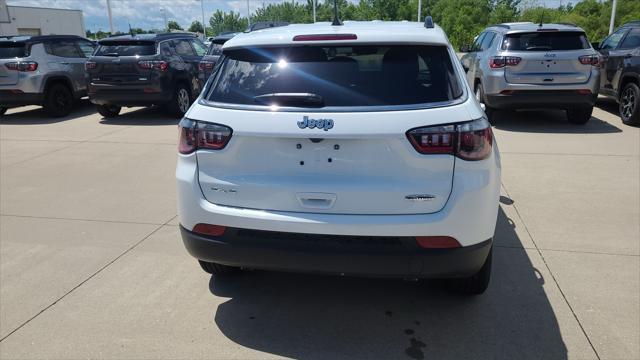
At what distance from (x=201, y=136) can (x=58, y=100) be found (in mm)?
10061

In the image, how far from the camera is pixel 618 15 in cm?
2853

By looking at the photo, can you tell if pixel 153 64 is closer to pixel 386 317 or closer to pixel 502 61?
pixel 502 61

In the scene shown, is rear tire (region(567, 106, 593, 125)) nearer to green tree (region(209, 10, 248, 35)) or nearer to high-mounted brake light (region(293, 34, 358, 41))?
high-mounted brake light (region(293, 34, 358, 41))

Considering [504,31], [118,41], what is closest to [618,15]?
[504,31]

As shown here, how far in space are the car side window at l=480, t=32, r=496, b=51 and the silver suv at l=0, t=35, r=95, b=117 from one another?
8896 millimetres

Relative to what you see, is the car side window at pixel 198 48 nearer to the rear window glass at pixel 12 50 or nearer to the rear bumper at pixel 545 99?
the rear window glass at pixel 12 50

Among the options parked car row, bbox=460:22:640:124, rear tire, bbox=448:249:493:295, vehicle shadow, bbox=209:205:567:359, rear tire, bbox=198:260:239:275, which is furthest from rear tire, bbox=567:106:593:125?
rear tire, bbox=198:260:239:275

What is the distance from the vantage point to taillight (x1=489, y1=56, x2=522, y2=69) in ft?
28.2

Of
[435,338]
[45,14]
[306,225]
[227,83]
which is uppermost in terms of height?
[45,14]

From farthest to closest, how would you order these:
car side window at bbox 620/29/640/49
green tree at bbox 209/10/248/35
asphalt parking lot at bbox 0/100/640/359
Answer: green tree at bbox 209/10/248/35 → car side window at bbox 620/29/640/49 → asphalt parking lot at bbox 0/100/640/359

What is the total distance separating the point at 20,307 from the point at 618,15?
32740 mm

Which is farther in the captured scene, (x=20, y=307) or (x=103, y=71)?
(x=103, y=71)

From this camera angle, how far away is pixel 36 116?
38.4 ft

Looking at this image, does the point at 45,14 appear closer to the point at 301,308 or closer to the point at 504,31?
the point at 504,31
